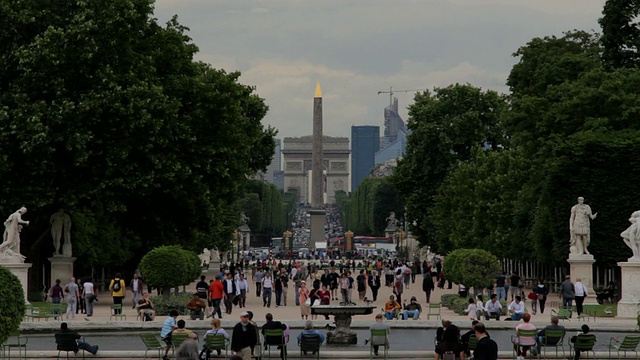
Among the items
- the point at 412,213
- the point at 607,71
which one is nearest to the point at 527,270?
the point at 412,213

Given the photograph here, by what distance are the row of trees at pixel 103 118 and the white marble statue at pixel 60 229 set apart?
16.6 inches

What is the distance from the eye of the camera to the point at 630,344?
25250 millimetres

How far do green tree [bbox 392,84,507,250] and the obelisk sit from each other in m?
56.1

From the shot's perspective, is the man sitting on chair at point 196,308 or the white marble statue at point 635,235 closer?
the man sitting on chair at point 196,308

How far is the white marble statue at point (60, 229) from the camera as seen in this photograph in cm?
4516

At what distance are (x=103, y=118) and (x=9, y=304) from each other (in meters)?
20.9

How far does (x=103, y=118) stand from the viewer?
43156mm

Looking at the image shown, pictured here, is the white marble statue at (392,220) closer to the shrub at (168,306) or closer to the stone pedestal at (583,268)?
the stone pedestal at (583,268)

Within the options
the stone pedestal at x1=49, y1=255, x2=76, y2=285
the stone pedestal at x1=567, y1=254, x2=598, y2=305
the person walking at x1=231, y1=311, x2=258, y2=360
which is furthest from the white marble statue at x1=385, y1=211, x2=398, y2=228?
the person walking at x1=231, y1=311, x2=258, y2=360

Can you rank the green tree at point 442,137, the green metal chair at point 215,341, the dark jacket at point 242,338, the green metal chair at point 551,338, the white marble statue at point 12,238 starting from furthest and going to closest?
the green tree at point 442,137 < the white marble statue at point 12,238 < the green metal chair at point 551,338 < the green metal chair at point 215,341 < the dark jacket at point 242,338

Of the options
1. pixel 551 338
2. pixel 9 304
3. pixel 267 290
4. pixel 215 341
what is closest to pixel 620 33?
pixel 267 290

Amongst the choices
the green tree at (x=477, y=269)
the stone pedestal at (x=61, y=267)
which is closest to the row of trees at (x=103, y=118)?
the stone pedestal at (x=61, y=267)

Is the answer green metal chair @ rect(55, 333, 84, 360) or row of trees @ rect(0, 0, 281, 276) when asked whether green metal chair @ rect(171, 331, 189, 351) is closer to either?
green metal chair @ rect(55, 333, 84, 360)

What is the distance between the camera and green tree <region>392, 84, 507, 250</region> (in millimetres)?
74938
